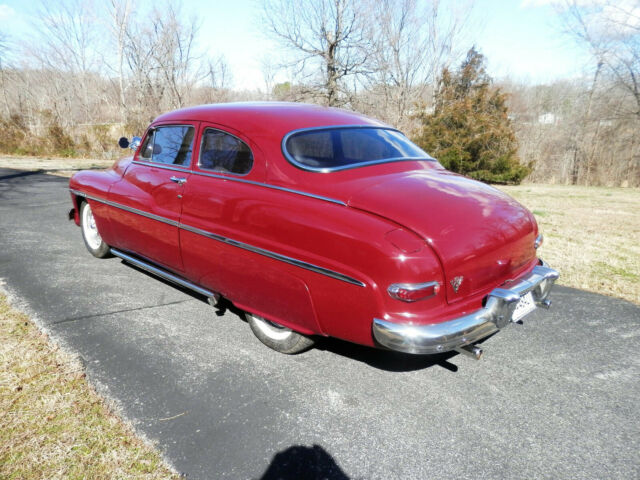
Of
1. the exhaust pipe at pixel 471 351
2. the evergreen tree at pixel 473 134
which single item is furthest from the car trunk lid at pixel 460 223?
the evergreen tree at pixel 473 134

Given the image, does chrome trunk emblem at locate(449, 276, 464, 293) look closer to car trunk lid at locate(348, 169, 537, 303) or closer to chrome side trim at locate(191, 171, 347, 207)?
car trunk lid at locate(348, 169, 537, 303)

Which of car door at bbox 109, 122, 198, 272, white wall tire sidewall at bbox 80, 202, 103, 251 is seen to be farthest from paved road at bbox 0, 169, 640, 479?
white wall tire sidewall at bbox 80, 202, 103, 251

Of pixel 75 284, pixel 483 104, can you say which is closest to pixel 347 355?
pixel 75 284

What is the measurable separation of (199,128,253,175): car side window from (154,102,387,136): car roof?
0.10 metres

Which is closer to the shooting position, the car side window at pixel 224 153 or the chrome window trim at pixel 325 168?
the chrome window trim at pixel 325 168

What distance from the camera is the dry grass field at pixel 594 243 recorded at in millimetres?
4559

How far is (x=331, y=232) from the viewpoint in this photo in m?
2.24

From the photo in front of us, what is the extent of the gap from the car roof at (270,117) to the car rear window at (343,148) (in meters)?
0.10

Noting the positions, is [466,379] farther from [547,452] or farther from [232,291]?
[232,291]

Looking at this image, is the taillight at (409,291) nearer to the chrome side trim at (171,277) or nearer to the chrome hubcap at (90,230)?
the chrome side trim at (171,277)

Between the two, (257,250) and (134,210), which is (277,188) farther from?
(134,210)

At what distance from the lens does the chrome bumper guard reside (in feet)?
6.87

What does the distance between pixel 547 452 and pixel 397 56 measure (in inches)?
794

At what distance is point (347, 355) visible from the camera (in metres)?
2.98
